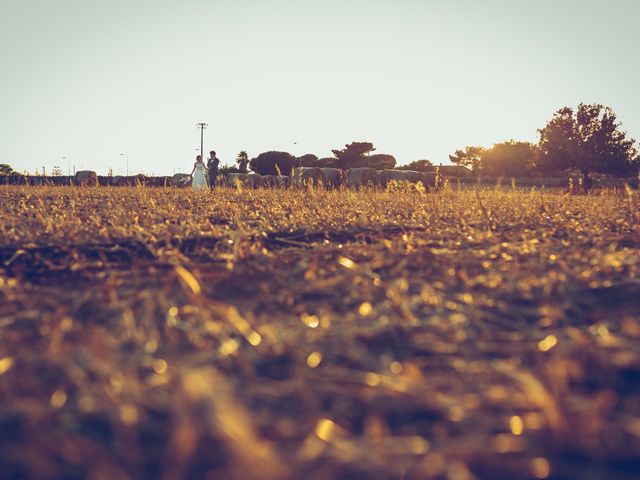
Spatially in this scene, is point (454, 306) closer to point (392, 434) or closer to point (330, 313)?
point (330, 313)

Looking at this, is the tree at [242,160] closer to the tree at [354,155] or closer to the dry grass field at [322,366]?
the tree at [354,155]

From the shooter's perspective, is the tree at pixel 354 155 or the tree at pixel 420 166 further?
the tree at pixel 354 155

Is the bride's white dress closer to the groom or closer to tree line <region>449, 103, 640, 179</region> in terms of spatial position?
the groom

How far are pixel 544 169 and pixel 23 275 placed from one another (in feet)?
151

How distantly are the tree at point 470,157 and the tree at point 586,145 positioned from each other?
24.8 m

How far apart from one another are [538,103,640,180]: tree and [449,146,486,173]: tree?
24785 millimetres

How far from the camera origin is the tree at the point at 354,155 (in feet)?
191

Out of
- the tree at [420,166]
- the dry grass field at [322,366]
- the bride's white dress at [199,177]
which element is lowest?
the dry grass field at [322,366]

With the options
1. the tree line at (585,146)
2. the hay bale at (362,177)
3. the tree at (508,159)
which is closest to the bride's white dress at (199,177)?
the hay bale at (362,177)

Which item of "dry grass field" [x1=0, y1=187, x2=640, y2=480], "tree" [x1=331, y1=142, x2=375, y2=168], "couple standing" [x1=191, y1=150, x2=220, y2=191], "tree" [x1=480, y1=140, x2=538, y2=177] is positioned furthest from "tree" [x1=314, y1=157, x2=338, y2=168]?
"dry grass field" [x1=0, y1=187, x2=640, y2=480]

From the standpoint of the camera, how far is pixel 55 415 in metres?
1.50

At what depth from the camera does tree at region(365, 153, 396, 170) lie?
2191 inches

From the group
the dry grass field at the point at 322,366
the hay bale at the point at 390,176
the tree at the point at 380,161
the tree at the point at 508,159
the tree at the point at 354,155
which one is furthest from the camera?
the tree at the point at 508,159

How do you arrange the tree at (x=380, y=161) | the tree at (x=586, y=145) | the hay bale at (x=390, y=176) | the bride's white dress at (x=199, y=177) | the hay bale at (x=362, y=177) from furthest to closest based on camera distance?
the tree at (x=380, y=161), the tree at (x=586, y=145), the hay bale at (x=390, y=176), the hay bale at (x=362, y=177), the bride's white dress at (x=199, y=177)
